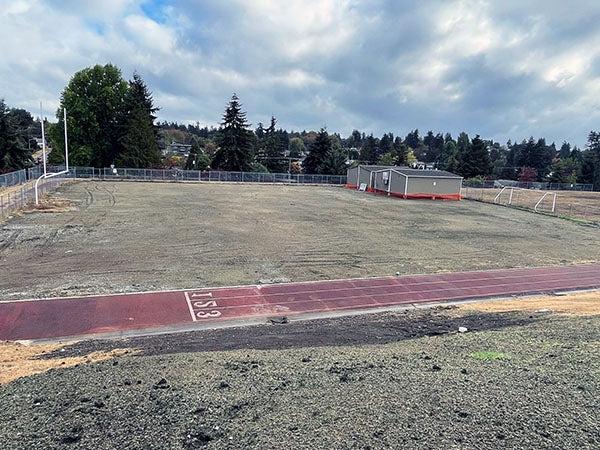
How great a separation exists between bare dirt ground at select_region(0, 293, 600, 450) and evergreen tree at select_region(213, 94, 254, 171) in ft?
189

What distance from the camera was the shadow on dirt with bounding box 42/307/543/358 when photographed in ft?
29.2

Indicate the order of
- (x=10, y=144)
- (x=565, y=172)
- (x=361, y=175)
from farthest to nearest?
(x=565, y=172)
(x=361, y=175)
(x=10, y=144)

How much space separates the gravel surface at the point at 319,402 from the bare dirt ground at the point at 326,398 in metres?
0.02

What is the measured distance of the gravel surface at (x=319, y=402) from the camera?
176 inches

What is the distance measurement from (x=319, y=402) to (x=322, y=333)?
4.84m

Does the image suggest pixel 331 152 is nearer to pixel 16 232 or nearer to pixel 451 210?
pixel 451 210

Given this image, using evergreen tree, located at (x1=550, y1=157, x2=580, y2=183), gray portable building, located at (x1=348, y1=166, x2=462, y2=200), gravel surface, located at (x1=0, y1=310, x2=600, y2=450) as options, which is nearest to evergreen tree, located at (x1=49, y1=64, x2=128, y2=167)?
gray portable building, located at (x1=348, y1=166, x2=462, y2=200)

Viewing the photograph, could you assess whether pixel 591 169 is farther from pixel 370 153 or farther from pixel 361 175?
pixel 361 175

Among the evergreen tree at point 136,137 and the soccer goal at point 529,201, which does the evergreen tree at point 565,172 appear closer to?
the soccer goal at point 529,201

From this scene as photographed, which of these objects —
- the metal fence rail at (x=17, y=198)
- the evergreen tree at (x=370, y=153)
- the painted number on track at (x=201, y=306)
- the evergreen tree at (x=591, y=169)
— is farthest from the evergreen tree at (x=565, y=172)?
the painted number on track at (x=201, y=306)

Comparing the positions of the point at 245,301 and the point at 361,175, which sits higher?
the point at 361,175

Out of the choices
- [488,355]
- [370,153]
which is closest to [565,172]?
[370,153]

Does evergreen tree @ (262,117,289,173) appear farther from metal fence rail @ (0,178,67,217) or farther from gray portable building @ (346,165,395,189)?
metal fence rail @ (0,178,67,217)

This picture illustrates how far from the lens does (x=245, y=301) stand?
12484mm
